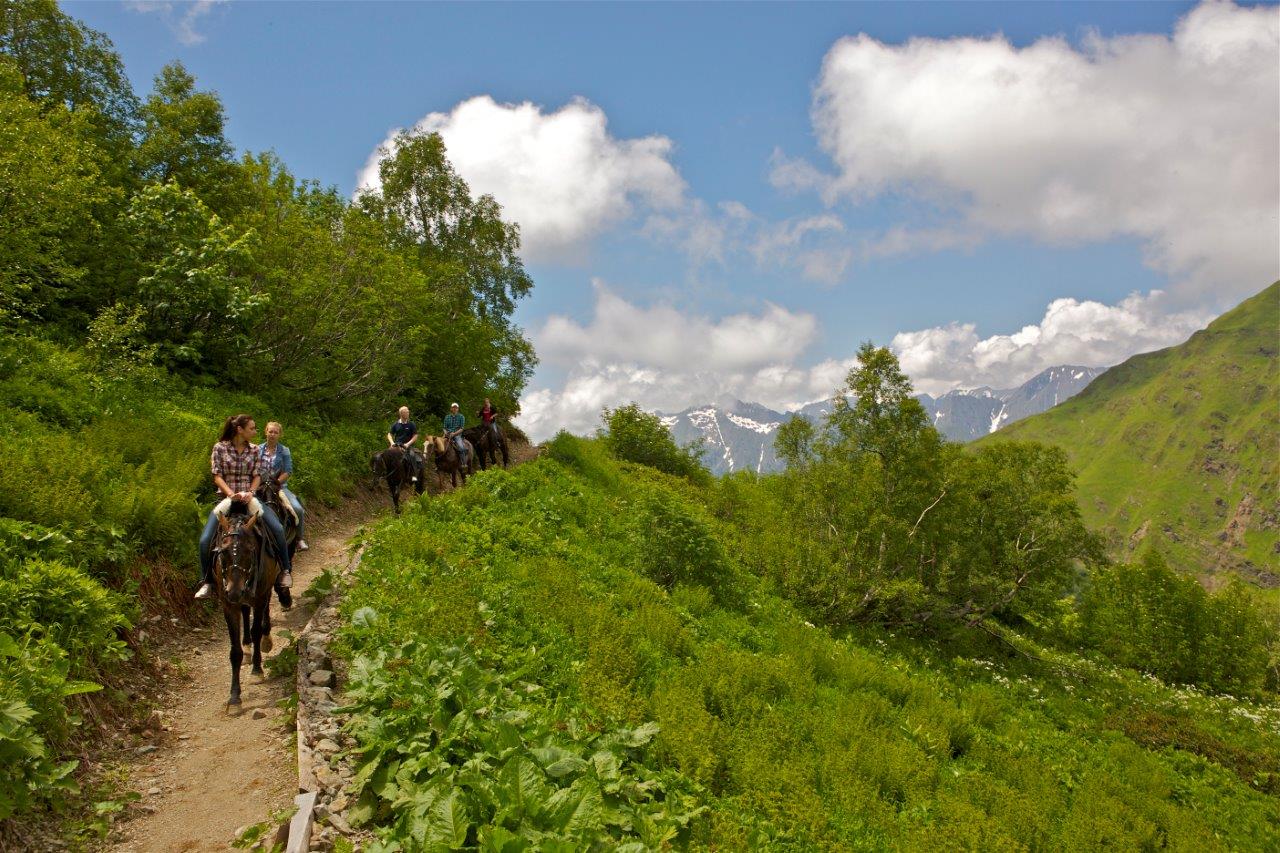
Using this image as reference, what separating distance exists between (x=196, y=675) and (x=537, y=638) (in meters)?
4.38

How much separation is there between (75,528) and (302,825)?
6524 mm

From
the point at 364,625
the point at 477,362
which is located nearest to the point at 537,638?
the point at 364,625

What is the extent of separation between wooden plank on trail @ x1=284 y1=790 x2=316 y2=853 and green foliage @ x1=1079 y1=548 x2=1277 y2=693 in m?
47.8

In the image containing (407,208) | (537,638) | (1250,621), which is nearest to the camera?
(537,638)

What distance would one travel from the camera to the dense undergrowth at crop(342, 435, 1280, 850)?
16.9 feet

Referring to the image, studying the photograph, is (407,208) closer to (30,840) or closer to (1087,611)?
(30,840)

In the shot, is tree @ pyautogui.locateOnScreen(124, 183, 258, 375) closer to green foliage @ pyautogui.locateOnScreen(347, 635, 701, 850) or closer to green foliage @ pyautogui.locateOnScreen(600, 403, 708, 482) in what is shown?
green foliage @ pyautogui.locateOnScreen(347, 635, 701, 850)

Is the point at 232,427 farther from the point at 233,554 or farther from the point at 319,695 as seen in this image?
the point at 319,695

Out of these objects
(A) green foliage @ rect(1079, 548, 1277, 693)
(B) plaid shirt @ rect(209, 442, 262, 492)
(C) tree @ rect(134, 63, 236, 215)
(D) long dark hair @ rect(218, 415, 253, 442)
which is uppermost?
(C) tree @ rect(134, 63, 236, 215)

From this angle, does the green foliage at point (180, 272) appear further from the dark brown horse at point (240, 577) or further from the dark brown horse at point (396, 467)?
the dark brown horse at point (240, 577)

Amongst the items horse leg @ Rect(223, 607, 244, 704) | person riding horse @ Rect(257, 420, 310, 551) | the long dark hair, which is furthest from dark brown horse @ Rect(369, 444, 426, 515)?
horse leg @ Rect(223, 607, 244, 704)

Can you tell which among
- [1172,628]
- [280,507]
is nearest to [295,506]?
[280,507]

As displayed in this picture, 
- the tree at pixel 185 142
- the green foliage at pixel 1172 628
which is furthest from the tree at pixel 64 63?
the green foliage at pixel 1172 628

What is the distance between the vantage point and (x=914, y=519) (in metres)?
18.3
